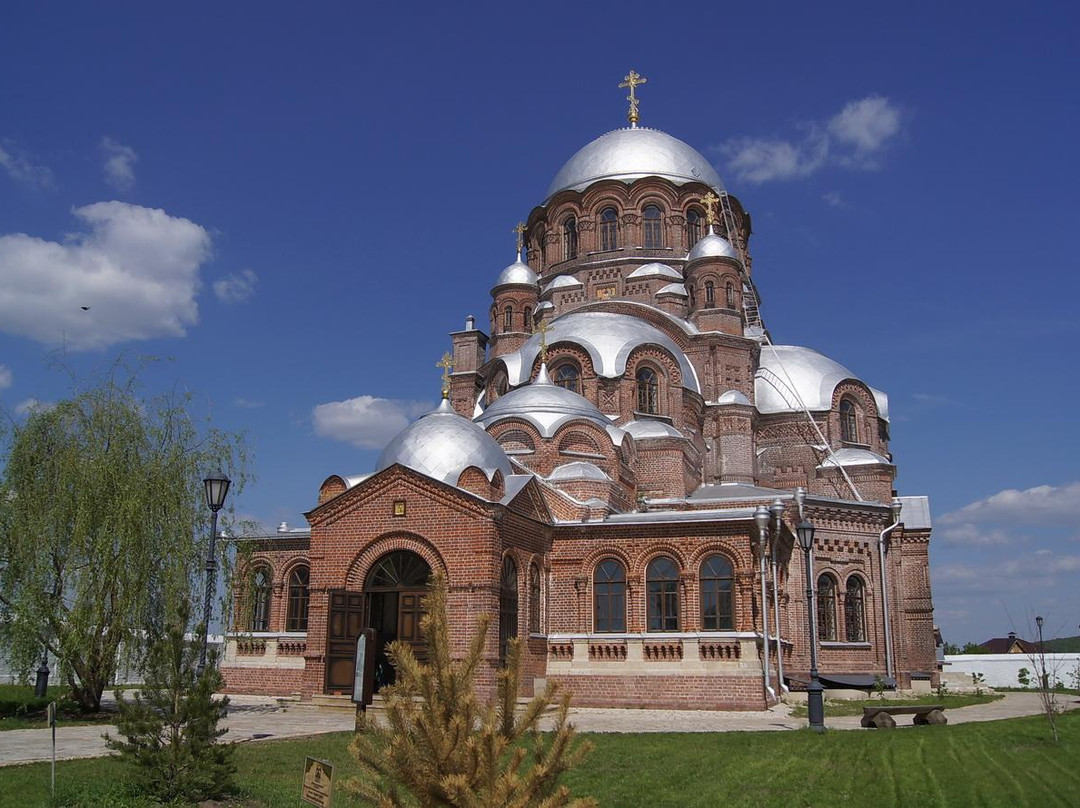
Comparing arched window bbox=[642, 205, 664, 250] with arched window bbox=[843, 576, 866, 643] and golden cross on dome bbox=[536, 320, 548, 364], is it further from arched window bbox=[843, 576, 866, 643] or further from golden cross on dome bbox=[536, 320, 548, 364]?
arched window bbox=[843, 576, 866, 643]

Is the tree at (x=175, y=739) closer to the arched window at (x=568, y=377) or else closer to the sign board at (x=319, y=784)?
the sign board at (x=319, y=784)

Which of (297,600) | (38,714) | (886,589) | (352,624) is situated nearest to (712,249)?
(886,589)

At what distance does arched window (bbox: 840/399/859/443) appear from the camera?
3170 cm

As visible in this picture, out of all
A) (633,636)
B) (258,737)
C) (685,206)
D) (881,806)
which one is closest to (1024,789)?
(881,806)

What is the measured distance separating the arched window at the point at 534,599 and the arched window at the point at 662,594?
7.38 ft

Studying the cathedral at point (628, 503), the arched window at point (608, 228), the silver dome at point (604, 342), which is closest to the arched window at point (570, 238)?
the cathedral at point (628, 503)

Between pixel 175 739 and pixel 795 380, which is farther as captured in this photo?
pixel 795 380

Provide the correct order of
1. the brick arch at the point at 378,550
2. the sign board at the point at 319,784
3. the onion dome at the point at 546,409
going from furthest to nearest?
1. the onion dome at the point at 546,409
2. the brick arch at the point at 378,550
3. the sign board at the point at 319,784

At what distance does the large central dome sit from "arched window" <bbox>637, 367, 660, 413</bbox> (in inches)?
375

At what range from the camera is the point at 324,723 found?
1547cm

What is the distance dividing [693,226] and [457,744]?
31405mm

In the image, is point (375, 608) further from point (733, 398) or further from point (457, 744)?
point (457, 744)

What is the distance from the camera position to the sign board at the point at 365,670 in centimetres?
1163

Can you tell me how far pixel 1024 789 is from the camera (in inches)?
370
